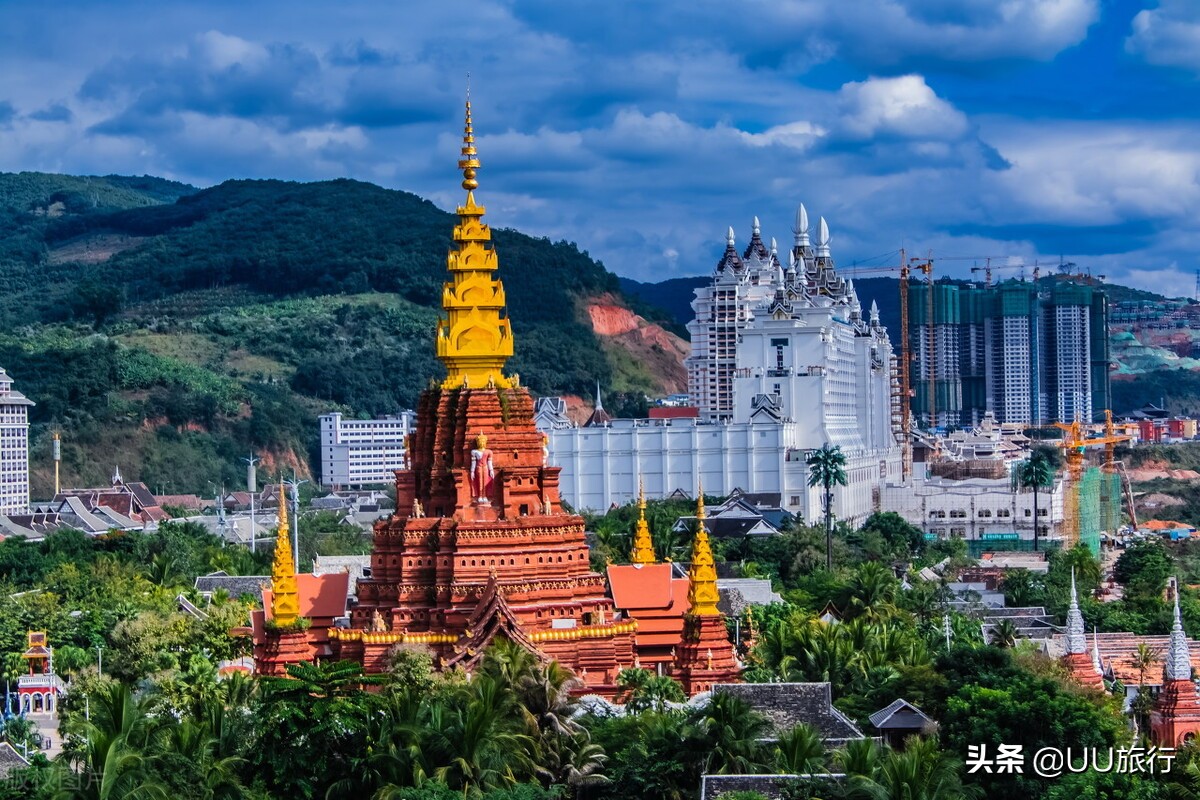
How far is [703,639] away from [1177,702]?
39.6 ft

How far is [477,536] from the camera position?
62.4 meters

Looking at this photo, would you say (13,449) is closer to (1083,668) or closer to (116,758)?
(1083,668)

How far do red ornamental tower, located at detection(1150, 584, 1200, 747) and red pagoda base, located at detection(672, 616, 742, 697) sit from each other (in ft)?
35.5

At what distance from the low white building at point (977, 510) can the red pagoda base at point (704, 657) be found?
336ft

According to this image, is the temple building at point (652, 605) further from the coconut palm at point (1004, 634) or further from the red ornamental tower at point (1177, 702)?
the red ornamental tower at point (1177, 702)

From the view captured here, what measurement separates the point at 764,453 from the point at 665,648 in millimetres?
92070

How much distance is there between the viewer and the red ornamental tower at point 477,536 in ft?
199

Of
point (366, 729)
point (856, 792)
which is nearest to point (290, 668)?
point (366, 729)

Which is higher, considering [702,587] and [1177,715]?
[702,587]

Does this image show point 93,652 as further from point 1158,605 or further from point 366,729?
point 1158,605

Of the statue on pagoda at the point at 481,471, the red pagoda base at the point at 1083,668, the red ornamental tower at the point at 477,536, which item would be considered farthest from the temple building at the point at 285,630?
the red pagoda base at the point at 1083,668

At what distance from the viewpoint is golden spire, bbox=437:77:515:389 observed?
6588 centimetres

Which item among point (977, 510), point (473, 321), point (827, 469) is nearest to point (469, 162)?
point (473, 321)

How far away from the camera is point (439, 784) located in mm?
46969
